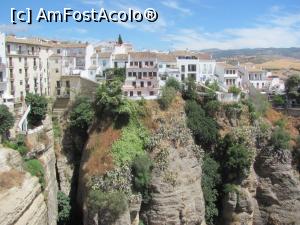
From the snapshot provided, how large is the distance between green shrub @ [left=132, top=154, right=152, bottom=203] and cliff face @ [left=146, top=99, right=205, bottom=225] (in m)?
0.99

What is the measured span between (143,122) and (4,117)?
11463 mm

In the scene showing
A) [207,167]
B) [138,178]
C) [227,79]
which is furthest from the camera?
[227,79]

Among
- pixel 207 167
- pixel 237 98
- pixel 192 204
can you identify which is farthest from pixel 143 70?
pixel 192 204

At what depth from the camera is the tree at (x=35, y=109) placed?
1528 inches

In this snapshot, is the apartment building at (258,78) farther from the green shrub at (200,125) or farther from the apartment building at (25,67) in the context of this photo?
the apartment building at (25,67)

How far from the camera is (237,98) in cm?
4656

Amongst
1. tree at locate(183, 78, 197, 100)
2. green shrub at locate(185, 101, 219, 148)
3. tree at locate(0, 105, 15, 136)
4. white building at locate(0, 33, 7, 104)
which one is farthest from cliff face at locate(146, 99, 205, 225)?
white building at locate(0, 33, 7, 104)

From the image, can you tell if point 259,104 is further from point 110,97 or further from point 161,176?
point 110,97

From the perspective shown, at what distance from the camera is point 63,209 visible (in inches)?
1515

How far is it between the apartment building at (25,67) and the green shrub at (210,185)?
18460mm

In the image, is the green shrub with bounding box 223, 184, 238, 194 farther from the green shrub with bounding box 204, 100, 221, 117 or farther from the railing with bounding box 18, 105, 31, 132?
the railing with bounding box 18, 105, 31, 132

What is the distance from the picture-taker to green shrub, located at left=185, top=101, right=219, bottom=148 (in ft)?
137

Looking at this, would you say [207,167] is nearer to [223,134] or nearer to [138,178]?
[223,134]

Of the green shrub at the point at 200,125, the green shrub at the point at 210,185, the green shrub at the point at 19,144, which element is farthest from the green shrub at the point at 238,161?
the green shrub at the point at 19,144
